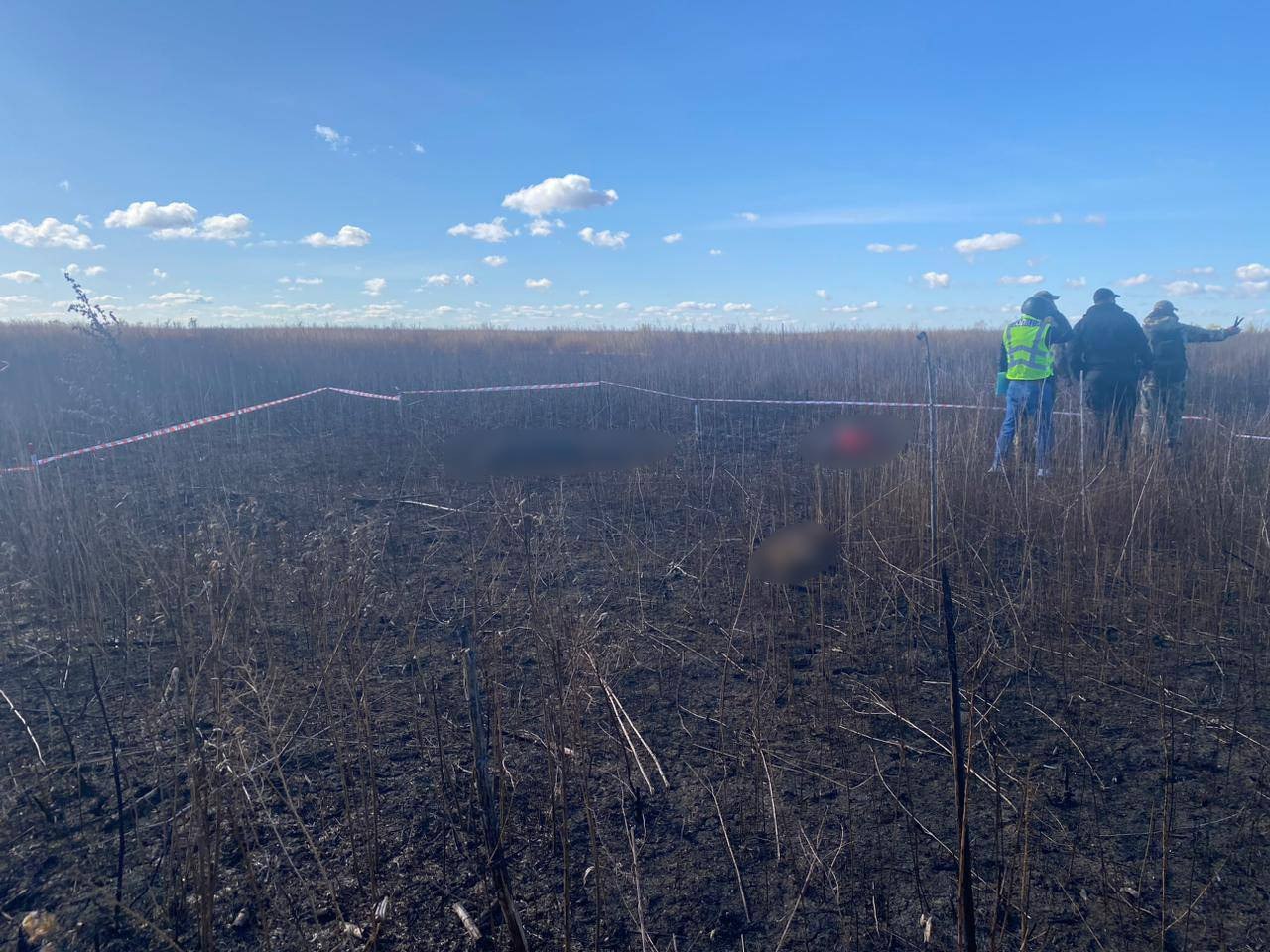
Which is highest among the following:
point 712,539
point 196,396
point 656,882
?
point 196,396

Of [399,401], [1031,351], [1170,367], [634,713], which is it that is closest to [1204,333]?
[1170,367]

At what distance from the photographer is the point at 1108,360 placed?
775 cm

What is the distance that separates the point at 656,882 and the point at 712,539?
334 cm

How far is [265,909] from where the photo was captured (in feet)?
7.84

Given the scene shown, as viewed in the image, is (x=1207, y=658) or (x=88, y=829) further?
(x=1207, y=658)

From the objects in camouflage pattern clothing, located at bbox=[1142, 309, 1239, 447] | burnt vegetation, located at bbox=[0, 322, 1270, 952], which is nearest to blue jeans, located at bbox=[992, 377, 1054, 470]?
burnt vegetation, located at bbox=[0, 322, 1270, 952]

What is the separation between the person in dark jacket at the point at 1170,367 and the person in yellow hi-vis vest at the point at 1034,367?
1010mm

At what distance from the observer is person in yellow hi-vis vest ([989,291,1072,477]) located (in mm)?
7641

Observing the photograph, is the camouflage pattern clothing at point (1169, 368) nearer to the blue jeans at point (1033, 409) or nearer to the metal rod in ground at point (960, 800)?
the blue jeans at point (1033, 409)

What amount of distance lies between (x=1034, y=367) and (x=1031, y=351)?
162 millimetres

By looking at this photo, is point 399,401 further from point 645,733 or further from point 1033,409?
point 645,733

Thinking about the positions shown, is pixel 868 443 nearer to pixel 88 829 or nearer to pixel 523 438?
pixel 523 438

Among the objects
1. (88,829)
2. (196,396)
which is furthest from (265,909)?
(196,396)

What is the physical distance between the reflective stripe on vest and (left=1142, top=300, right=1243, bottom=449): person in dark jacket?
1136 millimetres
